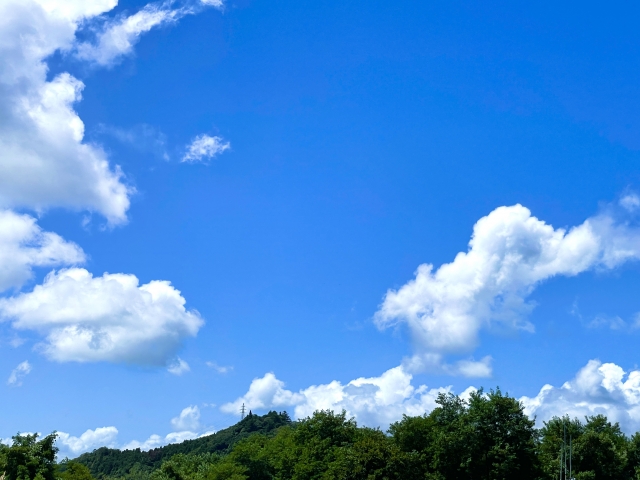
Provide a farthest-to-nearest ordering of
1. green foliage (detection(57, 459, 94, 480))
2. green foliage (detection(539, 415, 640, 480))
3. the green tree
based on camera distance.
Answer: green foliage (detection(57, 459, 94, 480)), green foliage (detection(539, 415, 640, 480)), the green tree

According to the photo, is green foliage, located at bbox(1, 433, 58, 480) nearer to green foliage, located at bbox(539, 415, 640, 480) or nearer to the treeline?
the treeline

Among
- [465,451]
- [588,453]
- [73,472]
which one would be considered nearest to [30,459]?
[73,472]

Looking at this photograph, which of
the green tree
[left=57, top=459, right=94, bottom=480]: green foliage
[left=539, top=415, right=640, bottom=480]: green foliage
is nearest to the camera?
the green tree

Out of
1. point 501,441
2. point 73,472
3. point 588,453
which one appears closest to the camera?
point 501,441

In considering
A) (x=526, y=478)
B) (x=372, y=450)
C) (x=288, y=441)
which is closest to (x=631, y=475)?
(x=526, y=478)

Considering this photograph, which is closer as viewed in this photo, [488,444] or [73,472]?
[488,444]

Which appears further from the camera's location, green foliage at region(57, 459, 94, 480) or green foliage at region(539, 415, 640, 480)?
green foliage at region(57, 459, 94, 480)

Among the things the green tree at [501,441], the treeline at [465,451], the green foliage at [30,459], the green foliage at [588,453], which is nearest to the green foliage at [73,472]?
the treeline at [465,451]

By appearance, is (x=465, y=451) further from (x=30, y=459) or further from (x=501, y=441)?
(x=30, y=459)

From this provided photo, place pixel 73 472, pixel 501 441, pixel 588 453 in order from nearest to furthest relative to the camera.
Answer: pixel 501 441 < pixel 588 453 < pixel 73 472

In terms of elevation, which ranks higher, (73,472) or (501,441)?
(501,441)

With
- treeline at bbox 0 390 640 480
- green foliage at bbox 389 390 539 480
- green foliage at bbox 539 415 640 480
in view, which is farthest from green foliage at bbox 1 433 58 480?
green foliage at bbox 539 415 640 480

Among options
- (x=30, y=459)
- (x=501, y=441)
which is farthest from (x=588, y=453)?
(x=30, y=459)

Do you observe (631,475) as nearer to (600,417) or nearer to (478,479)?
(600,417)
